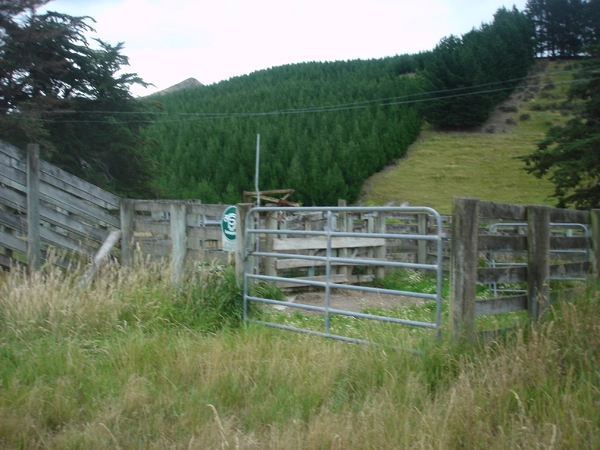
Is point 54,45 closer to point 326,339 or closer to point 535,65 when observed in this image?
point 326,339

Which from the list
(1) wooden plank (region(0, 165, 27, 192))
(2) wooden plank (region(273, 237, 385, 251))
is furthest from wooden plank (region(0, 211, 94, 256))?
(2) wooden plank (region(273, 237, 385, 251))

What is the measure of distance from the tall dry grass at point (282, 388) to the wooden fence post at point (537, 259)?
0.20 meters

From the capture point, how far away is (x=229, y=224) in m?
8.09

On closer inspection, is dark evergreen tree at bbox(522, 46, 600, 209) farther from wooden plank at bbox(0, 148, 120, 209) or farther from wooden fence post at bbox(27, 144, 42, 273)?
wooden fence post at bbox(27, 144, 42, 273)

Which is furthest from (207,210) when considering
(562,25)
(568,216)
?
(562,25)

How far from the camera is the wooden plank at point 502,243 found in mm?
5559

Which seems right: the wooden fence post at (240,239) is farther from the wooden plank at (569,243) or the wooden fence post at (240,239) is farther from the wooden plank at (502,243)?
the wooden plank at (569,243)

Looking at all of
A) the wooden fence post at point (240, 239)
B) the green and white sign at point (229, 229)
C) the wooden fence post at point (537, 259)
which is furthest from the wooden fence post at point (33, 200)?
the wooden fence post at point (537, 259)

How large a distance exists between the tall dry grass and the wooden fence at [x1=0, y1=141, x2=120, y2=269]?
10.1 ft

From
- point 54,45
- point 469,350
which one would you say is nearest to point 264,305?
point 469,350

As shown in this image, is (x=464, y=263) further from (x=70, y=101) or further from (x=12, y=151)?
(x=70, y=101)

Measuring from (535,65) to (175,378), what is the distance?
102127mm

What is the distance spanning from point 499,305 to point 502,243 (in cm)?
57

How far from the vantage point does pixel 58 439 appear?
409 centimetres
